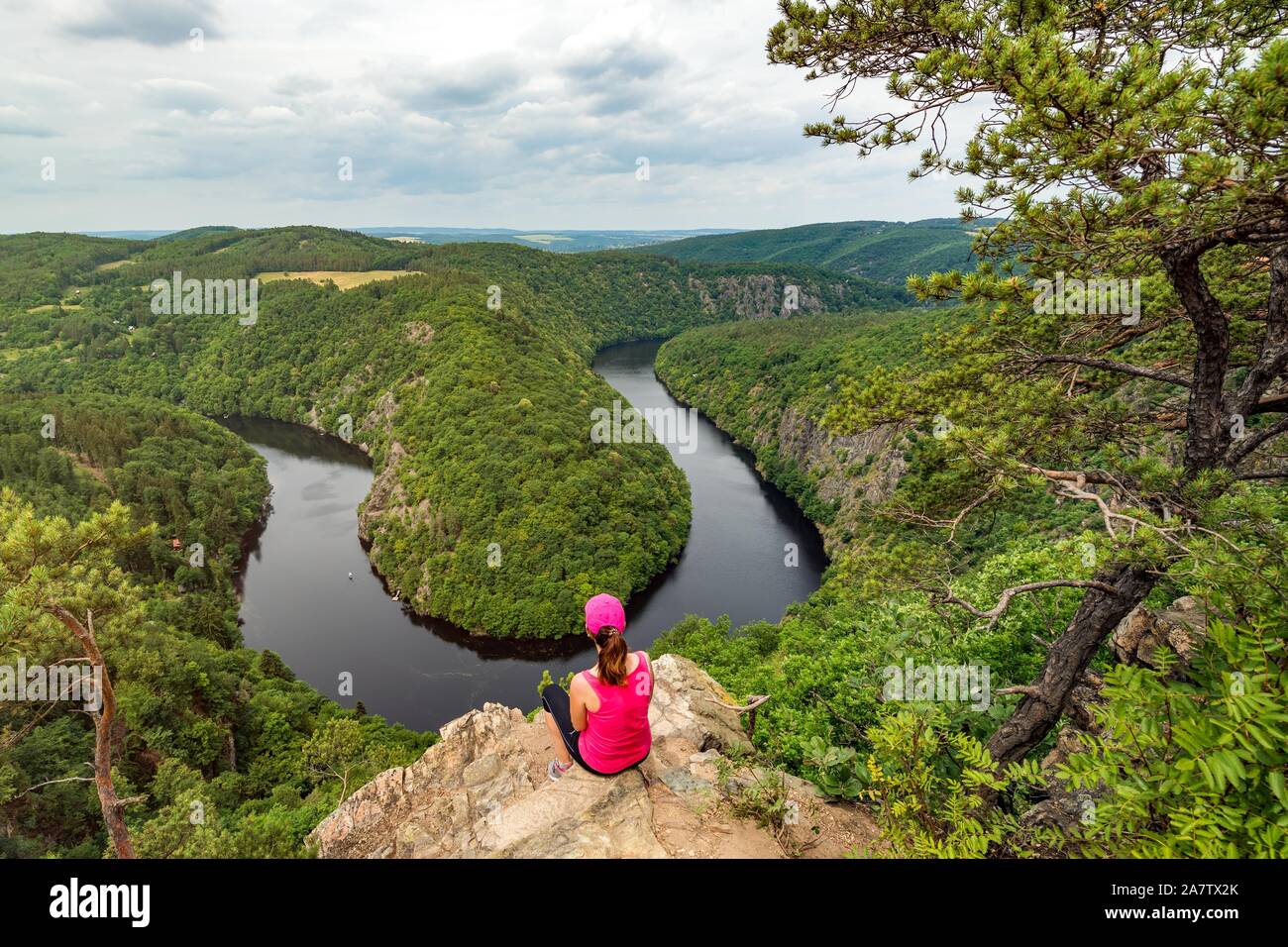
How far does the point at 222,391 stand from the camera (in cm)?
11500

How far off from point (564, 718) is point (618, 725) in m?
0.81

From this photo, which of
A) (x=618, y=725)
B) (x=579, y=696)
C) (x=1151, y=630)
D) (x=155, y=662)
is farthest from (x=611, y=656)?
(x=155, y=662)

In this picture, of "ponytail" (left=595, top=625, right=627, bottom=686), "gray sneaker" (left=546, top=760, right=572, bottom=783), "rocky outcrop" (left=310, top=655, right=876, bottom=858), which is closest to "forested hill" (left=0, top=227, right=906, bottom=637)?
"rocky outcrop" (left=310, top=655, right=876, bottom=858)

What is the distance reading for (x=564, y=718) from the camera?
5.97m

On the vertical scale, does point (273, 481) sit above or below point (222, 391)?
below

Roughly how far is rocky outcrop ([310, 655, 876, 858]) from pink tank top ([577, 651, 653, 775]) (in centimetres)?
33

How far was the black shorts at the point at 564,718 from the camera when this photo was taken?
19.1 ft

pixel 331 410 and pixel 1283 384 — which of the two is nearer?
pixel 1283 384

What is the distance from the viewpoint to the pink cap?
479 cm

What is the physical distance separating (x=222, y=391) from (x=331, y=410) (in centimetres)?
3589

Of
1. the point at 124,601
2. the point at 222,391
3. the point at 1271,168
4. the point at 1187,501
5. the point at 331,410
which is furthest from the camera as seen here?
the point at 222,391
